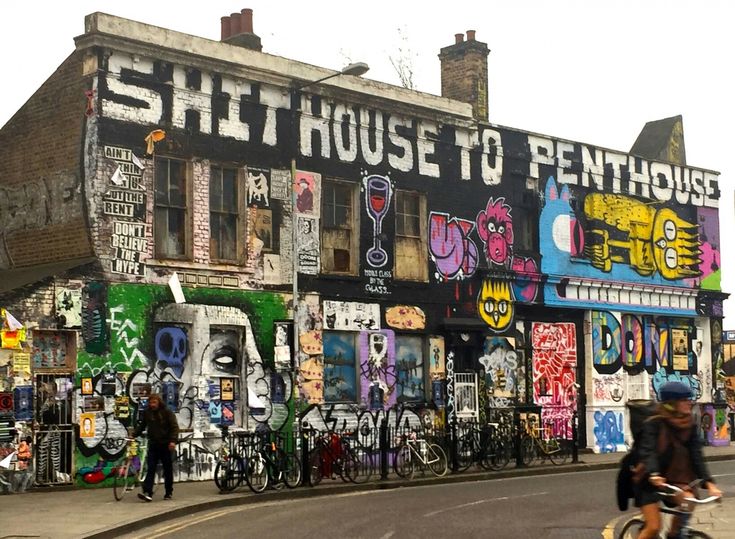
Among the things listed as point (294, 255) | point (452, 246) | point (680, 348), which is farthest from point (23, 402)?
point (680, 348)

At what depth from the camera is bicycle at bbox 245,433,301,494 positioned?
21.3 meters

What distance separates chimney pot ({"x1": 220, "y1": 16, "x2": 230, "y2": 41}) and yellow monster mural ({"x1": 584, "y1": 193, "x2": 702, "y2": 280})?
37.0 ft

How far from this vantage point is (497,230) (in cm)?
3100

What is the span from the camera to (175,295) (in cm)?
2381

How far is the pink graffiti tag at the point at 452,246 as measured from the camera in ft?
96.5

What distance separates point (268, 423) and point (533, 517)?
9337mm

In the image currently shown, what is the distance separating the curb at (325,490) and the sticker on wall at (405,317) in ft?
13.2

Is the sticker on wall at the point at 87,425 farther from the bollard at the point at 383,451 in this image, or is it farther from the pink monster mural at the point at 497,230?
the pink monster mural at the point at 497,230

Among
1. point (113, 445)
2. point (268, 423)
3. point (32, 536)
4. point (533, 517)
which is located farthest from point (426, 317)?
point (32, 536)

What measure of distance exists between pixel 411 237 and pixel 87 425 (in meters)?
9.65

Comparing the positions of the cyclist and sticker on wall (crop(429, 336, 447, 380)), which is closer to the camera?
the cyclist

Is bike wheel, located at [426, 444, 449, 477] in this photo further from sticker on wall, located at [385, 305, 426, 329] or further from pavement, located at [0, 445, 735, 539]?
sticker on wall, located at [385, 305, 426, 329]

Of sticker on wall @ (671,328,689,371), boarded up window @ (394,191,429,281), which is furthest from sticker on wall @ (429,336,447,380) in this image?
A: sticker on wall @ (671,328,689,371)

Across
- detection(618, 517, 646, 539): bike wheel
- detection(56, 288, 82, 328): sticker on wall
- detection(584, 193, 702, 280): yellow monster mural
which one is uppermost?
detection(584, 193, 702, 280): yellow monster mural
